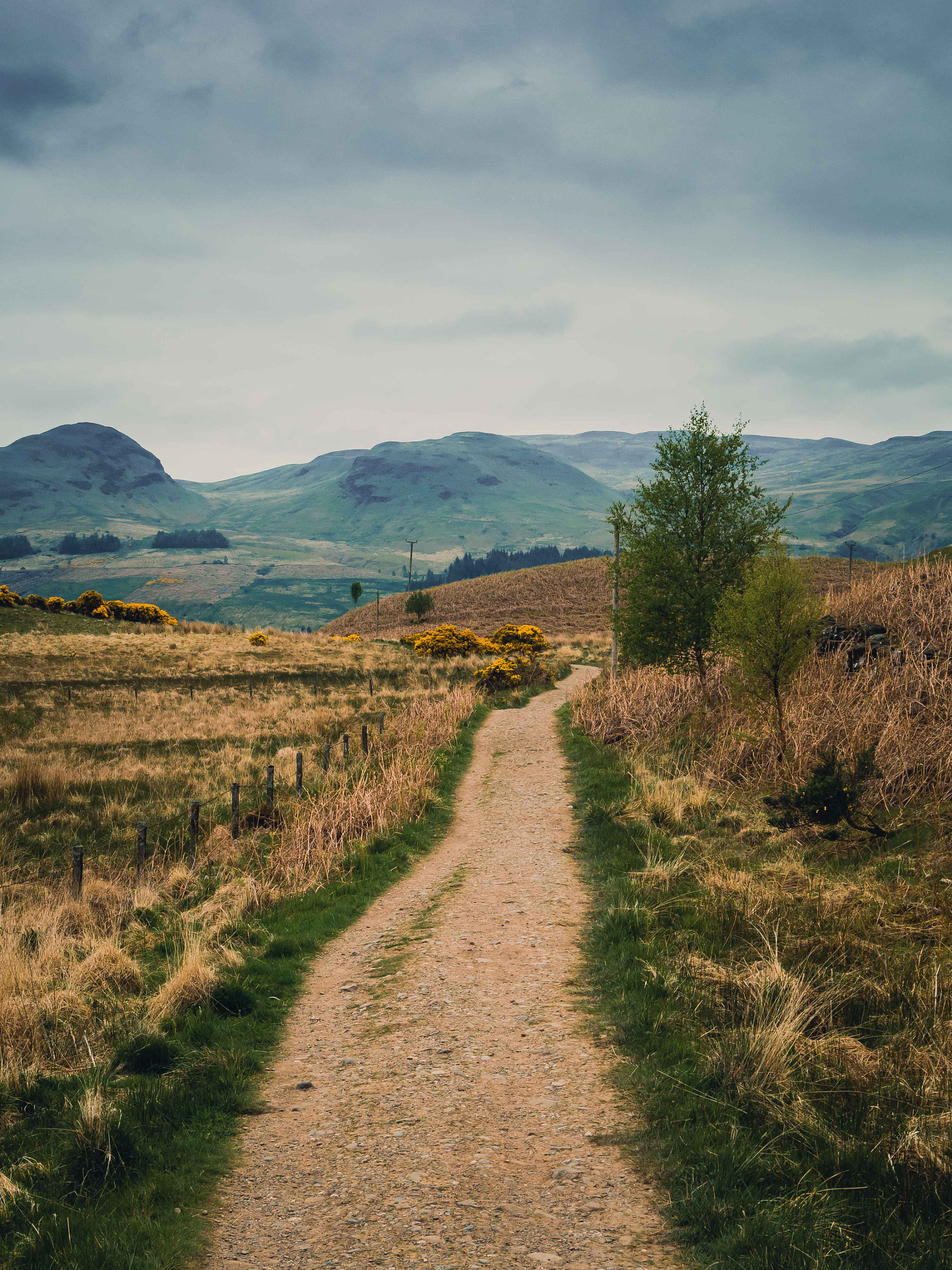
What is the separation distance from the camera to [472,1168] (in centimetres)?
488

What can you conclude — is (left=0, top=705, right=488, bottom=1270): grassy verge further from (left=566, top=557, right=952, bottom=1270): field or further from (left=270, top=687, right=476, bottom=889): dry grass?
(left=270, top=687, right=476, bottom=889): dry grass

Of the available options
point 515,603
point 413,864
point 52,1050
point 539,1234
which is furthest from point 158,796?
point 515,603

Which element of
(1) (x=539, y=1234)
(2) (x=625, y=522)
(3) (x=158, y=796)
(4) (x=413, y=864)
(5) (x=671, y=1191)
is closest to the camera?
(1) (x=539, y=1234)

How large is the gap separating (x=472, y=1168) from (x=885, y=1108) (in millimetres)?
2692

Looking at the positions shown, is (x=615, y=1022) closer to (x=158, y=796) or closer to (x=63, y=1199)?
(x=63, y=1199)

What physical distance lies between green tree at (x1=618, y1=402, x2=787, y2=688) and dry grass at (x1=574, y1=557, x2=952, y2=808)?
1356 mm

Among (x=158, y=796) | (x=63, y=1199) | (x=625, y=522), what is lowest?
(x=158, y=796)

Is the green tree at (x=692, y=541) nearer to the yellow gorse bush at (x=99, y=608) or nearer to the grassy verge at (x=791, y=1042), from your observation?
the grassy verge at (x=791, y=1042)

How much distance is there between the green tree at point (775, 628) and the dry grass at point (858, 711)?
690mm

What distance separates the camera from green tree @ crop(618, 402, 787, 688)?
74.4ft

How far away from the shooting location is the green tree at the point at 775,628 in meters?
14.9

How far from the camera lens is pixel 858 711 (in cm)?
1417

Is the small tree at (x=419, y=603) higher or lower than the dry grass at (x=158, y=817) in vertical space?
higher

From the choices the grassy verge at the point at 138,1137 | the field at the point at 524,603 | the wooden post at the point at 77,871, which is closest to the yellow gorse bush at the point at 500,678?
the wooden post at the point at 77,871
